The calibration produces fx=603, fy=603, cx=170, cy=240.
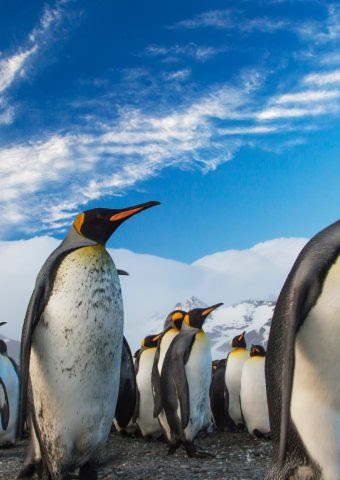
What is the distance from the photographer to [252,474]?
575 centimetres

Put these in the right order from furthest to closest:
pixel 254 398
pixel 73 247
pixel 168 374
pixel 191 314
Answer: pixel 254 398 < pixel 191 314 < pixel 168 374 < pixel 73 247

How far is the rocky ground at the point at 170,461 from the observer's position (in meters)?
5.72

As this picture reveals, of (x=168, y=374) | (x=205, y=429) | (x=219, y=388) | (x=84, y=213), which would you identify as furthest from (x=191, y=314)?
(x=84, y=213)

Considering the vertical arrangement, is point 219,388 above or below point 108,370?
below

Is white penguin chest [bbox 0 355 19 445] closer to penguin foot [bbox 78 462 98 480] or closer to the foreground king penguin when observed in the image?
the foreground king penguin

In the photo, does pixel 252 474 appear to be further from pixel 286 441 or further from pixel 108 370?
pixel 286 441

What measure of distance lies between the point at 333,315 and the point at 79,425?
2.25 meters

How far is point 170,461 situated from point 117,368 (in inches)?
103

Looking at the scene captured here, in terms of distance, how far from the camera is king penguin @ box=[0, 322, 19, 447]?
852cm

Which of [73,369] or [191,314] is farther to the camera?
[191,314]

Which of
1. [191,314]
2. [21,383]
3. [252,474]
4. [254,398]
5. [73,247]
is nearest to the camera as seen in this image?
[21,383]

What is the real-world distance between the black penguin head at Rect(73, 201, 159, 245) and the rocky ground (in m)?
2.29

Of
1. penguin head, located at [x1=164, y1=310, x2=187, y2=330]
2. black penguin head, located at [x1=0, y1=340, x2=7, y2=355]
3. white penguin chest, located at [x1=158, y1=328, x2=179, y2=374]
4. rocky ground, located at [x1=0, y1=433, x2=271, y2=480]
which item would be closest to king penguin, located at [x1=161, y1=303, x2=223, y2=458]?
rocky ground, located at [x1=0, y1=433, x2=271, y2=480]

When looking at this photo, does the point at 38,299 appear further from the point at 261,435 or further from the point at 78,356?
the point at 261,435
